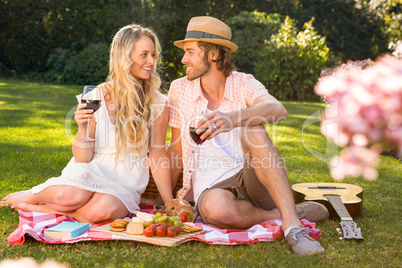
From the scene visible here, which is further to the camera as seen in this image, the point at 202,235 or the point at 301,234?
the point at 202,235

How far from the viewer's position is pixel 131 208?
3.49 m

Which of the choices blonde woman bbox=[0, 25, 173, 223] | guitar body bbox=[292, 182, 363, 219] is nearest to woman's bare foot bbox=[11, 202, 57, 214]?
blonde woman bbox=[0, 25, 173, 223]

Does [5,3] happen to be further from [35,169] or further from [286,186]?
[286,186]

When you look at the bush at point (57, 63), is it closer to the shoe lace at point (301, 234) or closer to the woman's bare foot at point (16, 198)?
the woman's bare foot at point (16, 198)

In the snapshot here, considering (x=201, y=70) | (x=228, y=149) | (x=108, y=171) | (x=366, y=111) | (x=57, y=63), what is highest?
(x=57, y=63)

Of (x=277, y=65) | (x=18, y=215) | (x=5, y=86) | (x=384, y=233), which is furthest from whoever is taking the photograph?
(x=277, y=65)

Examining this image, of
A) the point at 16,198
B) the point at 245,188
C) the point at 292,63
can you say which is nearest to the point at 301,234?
the point at 245,188

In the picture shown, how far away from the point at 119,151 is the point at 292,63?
1258 centimetres

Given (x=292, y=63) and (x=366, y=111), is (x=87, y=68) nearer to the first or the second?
(x=292, y=63)

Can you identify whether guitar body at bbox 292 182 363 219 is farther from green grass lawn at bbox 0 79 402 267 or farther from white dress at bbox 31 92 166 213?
white dress at bbox 31 92 166 213

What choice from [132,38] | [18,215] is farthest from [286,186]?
[18,215]

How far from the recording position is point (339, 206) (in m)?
3.51

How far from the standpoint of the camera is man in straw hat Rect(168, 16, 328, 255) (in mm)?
2977

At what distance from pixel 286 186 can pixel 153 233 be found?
0.94m
